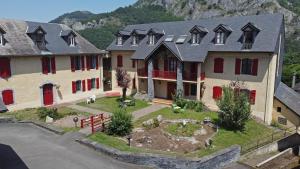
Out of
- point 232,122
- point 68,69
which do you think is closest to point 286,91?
point 232,122

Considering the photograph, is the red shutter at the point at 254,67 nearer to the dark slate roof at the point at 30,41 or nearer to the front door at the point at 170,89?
the front door at the point at 170,89

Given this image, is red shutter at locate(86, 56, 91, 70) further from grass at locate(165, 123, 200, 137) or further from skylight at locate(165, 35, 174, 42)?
grass at locate(165, 123, 200, 137)

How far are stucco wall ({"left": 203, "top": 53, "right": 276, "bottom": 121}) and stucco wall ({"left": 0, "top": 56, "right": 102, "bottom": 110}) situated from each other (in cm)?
1550

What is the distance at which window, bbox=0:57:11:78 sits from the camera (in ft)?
81.6

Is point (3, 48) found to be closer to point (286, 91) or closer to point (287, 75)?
point (286, 91)

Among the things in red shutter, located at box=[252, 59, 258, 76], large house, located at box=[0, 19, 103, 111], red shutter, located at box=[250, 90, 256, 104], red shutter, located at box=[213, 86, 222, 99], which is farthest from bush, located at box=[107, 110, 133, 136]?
red shutter, located at box=[252, 59, 258, 76]

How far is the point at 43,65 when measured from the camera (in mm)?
28359

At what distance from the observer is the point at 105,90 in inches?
1490

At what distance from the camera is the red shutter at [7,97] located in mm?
25250

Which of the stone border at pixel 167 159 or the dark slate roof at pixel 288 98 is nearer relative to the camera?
the stone border at pixel 167 159

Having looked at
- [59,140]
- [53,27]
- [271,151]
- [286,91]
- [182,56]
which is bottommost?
[271,151]

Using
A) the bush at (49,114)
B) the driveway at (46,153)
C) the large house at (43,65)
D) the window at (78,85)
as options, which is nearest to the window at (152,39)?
the large house at (43,65)

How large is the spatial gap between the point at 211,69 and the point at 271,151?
33.8 ft

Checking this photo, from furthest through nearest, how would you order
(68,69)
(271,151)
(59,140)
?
1. (68,69)
2. (271,151)
3. (59,140)
